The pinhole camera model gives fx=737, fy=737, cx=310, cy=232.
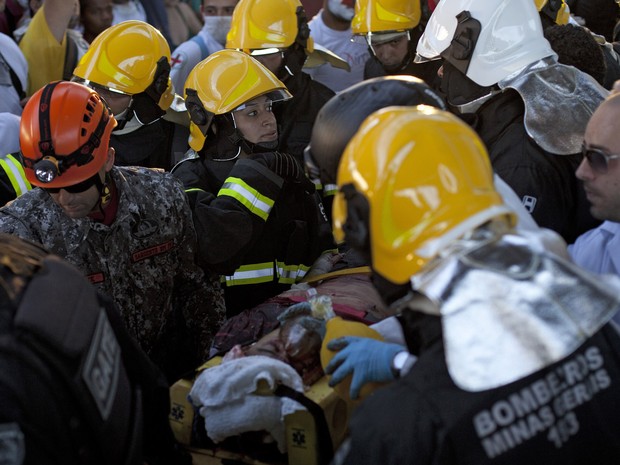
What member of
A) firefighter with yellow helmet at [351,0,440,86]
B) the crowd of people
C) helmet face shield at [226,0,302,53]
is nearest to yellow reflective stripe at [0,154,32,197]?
the crowd of people

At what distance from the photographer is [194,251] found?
3314 millimetres

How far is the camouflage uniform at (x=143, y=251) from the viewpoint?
2.93 meters

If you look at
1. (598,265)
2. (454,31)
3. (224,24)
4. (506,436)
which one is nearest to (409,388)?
(506,436)

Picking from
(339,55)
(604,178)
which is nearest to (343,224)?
(604,178)

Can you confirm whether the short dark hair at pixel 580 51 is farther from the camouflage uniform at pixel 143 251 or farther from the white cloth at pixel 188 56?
the white cloth at pixel 188 56

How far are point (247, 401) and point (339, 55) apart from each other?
4758 mm

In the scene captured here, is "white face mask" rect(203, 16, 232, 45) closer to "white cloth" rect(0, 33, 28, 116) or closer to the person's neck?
the person's neck

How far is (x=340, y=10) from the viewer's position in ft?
22.1

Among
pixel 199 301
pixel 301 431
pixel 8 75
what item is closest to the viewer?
pixel 301 431

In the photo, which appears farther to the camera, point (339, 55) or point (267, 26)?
point (339, 55)

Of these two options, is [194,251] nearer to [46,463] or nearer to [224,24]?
[46,463]

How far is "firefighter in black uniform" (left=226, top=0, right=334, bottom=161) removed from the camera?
5125 mm

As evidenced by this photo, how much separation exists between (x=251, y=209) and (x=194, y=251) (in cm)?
32

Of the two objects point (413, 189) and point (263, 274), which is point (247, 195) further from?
point (413, 189)
